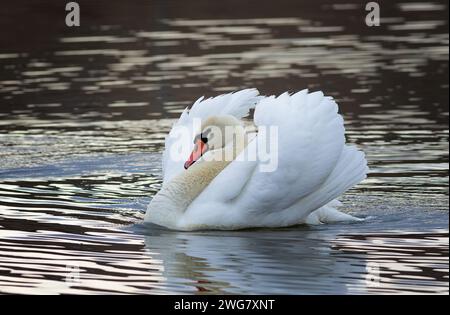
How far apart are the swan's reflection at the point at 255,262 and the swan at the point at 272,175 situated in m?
0.18

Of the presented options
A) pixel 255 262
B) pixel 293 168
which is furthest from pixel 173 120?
pixel 255 262

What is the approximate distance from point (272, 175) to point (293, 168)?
233 mm

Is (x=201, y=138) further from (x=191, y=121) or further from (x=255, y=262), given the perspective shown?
(x=255, y=262)

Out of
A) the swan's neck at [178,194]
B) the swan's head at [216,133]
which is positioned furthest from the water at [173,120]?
the swan's head at [216,133]

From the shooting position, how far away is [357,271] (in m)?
11.2

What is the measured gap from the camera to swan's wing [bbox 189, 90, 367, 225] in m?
12.5

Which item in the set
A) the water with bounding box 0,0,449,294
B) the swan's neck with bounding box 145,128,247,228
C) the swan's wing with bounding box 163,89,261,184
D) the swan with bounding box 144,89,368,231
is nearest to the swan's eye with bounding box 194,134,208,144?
the swan with bounding box 144,89,368,231

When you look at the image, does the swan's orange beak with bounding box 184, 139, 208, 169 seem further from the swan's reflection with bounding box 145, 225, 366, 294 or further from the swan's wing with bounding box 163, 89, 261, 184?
the swan's reflection with bounding box 145, 225, 366, 294

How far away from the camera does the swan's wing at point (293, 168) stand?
12.5 meters

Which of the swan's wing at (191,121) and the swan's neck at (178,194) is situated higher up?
the swan's wing at (191,121)

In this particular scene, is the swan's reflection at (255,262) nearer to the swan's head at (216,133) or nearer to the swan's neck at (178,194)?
the swan's neck at (178,194)
